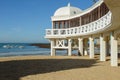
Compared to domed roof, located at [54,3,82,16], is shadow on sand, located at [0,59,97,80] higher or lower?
lower

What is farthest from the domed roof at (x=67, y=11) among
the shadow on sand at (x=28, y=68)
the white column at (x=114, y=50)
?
the white column at (x=114, y=50)

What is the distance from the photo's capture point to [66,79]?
11844 mm

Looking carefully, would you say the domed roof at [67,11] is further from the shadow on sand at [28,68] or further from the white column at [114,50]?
the white column at [114,50]

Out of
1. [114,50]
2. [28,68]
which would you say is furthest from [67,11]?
[28,68]

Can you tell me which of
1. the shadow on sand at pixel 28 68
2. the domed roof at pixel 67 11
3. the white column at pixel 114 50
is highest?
the domed roof at pixel 67 11

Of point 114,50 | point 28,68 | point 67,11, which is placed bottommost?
point 28,68

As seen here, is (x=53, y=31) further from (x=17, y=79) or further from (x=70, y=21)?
(x=17, y=79)

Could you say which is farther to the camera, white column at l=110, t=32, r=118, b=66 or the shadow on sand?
white column at l=110, t=32, r=118, b=66

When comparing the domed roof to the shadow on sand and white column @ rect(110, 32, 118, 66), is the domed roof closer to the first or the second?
the shadow on sand

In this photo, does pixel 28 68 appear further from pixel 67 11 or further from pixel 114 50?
pixel 67 11

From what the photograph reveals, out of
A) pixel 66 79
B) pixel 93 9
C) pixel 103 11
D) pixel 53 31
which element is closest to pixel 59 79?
pixel 66 79

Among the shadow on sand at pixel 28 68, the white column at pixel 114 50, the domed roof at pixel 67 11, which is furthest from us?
the domed roof at pixel 67 11

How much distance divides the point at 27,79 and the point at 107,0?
21.4 feet

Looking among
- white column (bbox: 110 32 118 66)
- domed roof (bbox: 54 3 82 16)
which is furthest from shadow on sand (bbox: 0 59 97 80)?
domed roof (bbox: 54 3 82 16)
